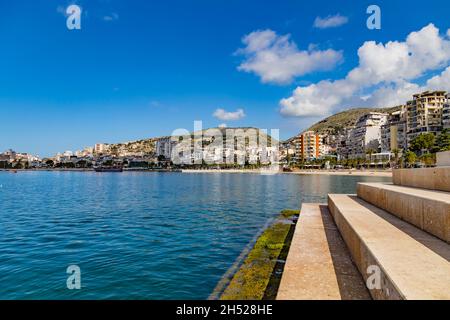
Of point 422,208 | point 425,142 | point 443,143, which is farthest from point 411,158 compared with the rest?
point 422,208

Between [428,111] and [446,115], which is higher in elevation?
[428,111]

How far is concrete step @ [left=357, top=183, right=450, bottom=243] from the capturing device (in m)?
8.20

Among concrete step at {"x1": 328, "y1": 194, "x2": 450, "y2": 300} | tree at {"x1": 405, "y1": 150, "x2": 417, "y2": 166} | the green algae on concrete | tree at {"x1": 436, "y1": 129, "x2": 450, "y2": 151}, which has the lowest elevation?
the green algae on concrete

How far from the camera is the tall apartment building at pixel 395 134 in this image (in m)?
148

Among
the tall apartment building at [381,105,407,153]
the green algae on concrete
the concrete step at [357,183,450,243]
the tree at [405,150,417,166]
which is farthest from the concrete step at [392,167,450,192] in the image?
the tall apartment building at [381,105,407,153]

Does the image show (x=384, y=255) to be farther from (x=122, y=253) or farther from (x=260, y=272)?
(x=122, y=253)

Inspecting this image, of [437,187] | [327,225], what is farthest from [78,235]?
[437,187]

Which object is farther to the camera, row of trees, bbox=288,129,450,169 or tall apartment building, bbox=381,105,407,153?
tall apartment building, bbox=381,105,407,153

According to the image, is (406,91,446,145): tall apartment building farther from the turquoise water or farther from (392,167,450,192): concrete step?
(392,167,450,192): concrete step

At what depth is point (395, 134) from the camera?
15188cm

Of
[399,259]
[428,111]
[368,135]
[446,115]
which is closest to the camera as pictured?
[399,259]

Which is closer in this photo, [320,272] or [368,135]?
[320,272]

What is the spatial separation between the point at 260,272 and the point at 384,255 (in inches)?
219
